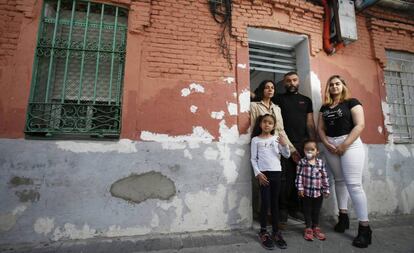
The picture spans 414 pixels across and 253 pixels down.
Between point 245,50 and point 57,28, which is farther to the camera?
point 245,50

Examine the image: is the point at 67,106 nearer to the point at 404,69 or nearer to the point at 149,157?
the point at 149,157

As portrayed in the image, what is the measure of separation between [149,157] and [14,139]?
1640mm

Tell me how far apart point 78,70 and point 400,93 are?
592 centimetres

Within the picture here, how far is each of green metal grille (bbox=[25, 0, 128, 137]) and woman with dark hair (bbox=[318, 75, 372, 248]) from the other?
2.98 meters

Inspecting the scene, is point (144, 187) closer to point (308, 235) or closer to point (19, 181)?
point (19, 181)

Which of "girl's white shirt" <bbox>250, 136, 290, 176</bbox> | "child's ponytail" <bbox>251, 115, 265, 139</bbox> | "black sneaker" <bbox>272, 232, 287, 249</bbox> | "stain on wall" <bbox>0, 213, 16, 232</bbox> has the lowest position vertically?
"black sneaker" <bbox>272, 232, 287, 249</bbox>

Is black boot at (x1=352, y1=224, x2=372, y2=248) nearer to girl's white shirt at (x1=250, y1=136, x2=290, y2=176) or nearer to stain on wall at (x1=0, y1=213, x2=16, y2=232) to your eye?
girl's white shirt at (x1=250, y1=136, x2=290, y2=176)

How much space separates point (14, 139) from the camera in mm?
2783

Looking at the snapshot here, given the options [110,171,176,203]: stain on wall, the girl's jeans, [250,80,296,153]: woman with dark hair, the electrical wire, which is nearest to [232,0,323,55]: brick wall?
the electrical wire

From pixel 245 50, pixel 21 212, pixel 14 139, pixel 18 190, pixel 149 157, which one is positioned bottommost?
pixel 21 212

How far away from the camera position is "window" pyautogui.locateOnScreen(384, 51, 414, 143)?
440 cm

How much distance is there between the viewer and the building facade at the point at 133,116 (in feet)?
9.20

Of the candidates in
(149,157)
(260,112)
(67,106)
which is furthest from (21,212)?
(260,112)

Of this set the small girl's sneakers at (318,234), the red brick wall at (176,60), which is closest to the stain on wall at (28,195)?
the red brick wall at (176,60)
